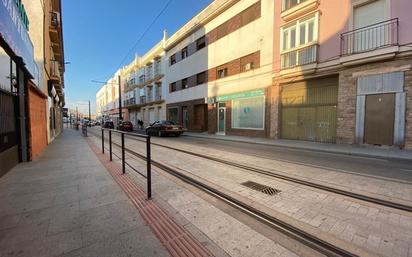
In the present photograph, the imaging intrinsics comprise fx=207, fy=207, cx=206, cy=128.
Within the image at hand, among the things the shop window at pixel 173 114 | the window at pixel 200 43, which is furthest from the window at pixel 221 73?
the shop window at pixel 173 114

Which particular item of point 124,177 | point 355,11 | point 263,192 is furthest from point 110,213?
point 355,11

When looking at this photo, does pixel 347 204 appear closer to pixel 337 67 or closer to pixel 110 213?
pixel 110 213

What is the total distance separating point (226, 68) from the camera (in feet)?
64.4

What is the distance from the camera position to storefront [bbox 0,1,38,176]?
504 centimetres

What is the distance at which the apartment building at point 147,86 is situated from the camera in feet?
106

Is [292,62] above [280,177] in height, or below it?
above

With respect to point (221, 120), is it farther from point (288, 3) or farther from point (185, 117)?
point (288, 3)

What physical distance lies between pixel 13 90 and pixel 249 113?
46.7 ft

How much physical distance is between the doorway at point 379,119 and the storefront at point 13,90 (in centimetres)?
1376

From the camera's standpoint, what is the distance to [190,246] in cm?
244

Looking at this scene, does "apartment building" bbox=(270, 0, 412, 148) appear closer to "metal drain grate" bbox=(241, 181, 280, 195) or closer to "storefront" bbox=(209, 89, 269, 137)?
"storefront" bbox=(209, 89, 269, 137)

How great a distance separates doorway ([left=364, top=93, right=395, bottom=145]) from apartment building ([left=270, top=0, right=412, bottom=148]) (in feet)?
0.12

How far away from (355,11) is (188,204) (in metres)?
13.2

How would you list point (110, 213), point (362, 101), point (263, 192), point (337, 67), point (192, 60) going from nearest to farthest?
1. point (110, 213)
2. point (263, 192)
3. point (362, 101)
4. point (337, 67)
5. point (192, 60)
